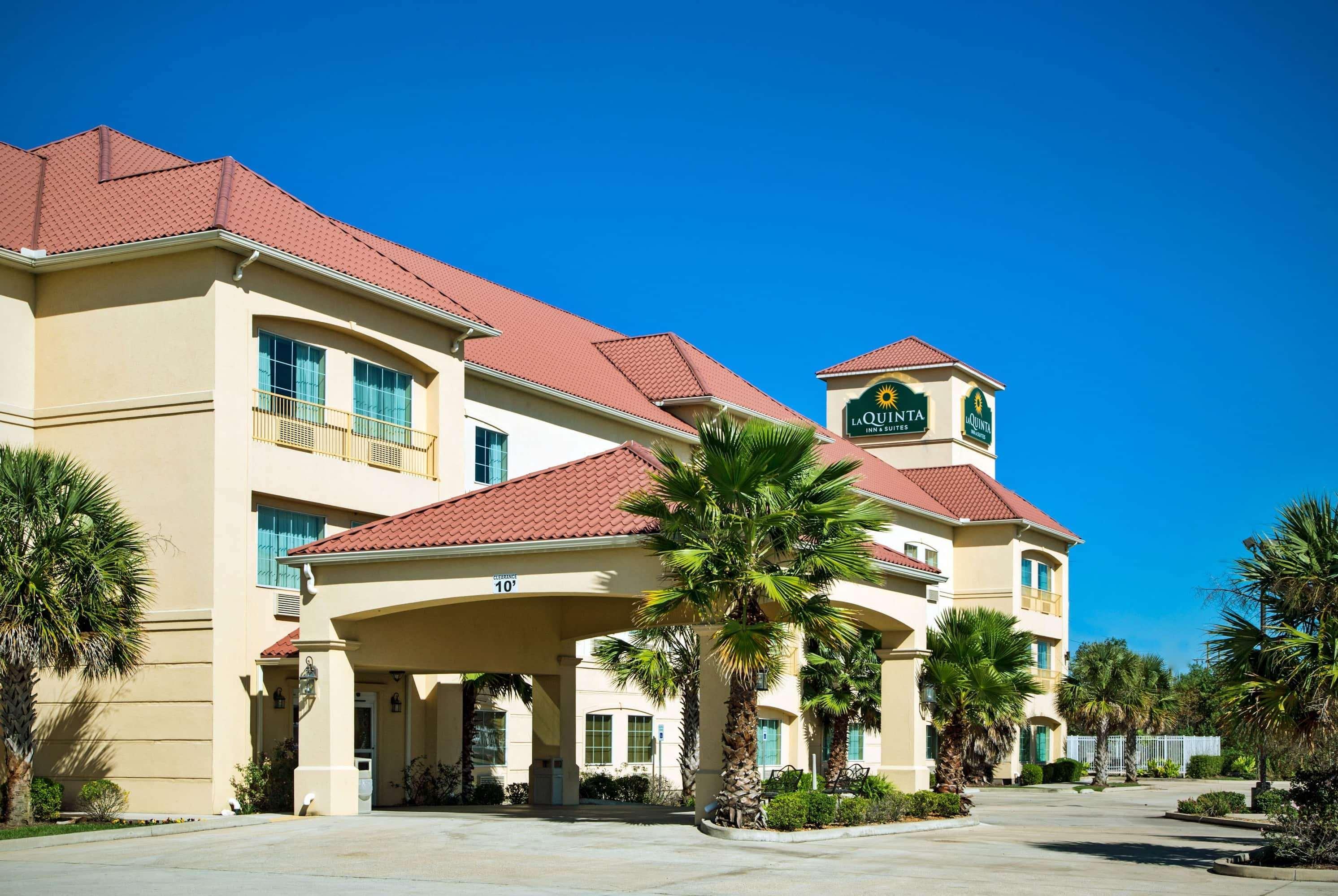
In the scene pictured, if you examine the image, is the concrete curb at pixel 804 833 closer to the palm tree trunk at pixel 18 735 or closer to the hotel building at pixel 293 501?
the hotel building at pixel 293 501

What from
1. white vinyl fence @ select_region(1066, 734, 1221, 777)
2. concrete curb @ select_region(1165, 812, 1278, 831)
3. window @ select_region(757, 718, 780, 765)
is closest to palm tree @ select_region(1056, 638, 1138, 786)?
white vinyl fence @ select_region(1066, 734, 1221, 777)

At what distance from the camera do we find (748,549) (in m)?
22.1

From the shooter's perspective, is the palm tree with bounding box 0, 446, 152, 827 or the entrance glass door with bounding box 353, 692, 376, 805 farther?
the entrance glass door with bounding box 353, 692, 376, 805

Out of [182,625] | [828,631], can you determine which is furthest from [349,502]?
[828,631]

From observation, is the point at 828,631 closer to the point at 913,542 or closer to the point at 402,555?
the point at 402,555

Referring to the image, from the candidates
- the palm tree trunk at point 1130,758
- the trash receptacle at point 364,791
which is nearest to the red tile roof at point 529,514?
the trash receptacle at point 364,791

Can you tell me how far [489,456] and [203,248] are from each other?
10.9 meters

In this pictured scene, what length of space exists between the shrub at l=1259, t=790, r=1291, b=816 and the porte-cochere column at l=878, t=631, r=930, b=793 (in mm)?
6165

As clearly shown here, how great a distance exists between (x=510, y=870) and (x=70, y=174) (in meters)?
20.5

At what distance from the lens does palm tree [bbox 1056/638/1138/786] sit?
183ft

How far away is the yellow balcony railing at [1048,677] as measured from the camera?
61.9 m

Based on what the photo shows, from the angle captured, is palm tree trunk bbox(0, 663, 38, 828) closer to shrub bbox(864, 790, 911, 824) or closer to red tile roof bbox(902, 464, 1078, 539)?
shrub bbox(864, 790, 911, 824)

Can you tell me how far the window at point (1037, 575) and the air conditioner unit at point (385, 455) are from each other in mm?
36794

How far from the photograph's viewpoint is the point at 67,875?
17.0 m
